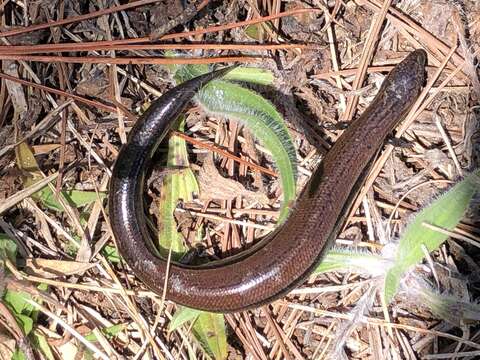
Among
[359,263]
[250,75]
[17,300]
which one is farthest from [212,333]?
[250,75]

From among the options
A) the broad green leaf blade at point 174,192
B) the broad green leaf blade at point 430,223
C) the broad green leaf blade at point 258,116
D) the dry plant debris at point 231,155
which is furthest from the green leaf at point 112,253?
the broad green leaf blade at point 430,223

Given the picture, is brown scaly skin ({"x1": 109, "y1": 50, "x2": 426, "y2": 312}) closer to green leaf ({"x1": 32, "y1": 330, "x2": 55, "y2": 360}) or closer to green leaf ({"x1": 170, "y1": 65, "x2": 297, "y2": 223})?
green leaf ({"x1": 170, "y1": 65, "x2": 297, "y2": 223})

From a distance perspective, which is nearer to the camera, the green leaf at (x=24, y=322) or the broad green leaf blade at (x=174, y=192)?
the green leaf at (x=24, y=322)

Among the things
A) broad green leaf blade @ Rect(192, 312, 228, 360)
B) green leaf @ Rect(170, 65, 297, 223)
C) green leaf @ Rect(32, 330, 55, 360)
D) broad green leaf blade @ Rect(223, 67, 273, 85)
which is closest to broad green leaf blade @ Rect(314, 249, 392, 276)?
green leaf @ Rect(170, 65, 297, 223)

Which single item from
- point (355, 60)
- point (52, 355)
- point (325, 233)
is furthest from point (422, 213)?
point (52, 355)

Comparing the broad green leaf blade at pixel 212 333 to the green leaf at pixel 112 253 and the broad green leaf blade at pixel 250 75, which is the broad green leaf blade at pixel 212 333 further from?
the broad green leaf blade at pixel 250 75

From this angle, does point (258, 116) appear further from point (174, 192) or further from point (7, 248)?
point (7, 248)
